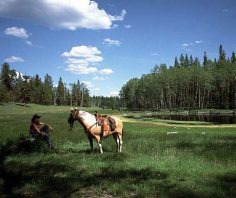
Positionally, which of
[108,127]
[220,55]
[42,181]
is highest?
[220,55]

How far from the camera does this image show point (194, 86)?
149625mm

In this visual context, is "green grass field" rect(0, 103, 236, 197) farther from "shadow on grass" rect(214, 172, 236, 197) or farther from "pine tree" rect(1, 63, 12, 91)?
"pine tree" rect(1, 63, 12, 91)

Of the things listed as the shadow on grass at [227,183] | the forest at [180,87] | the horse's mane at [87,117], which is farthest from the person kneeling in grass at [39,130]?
the forest at [180,87]

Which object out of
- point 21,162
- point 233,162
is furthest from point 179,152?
point 21,162

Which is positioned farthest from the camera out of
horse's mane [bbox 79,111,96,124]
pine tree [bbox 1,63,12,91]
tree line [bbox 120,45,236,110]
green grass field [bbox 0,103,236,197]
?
pine tree [bbox 1,63,12,91]

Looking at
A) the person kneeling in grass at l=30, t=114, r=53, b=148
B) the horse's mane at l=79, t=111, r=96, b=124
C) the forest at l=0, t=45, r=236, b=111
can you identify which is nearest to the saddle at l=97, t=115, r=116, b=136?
→ the horse's mane at l=79, t=111, r=96, b=124

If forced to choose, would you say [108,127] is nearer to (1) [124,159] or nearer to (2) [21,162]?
(1) [124,159]

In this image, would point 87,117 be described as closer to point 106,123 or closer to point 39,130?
point 106,123

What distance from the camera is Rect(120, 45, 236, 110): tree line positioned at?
5271 inches

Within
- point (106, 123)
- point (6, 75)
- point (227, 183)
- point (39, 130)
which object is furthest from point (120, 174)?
point (6, 75)

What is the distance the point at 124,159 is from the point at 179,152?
4.16 metres

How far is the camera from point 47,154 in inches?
805

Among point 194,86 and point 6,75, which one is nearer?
point 194,86

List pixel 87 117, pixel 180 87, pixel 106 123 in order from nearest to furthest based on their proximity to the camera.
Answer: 1. pixel 87 117
2. pixel 106 123
3. pixel 180 87
